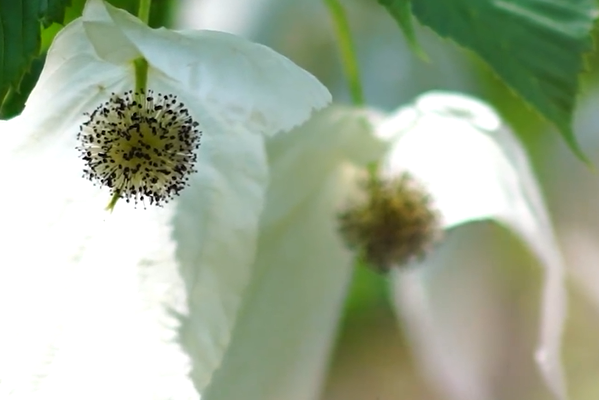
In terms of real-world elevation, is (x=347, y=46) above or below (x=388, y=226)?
above

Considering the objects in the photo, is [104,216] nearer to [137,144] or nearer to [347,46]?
[137,144]

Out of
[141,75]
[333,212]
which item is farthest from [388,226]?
[141,75]

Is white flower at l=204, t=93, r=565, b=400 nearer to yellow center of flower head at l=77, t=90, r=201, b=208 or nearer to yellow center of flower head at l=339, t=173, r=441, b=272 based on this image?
yellow center of flower head at l=339, t=173, r=441, b=272

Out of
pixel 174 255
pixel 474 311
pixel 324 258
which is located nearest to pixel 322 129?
pixel 324 258

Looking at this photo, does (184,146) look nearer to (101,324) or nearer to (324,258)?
(101,324)

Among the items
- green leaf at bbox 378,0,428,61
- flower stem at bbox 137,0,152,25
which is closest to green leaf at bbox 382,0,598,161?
green leaf at bbox 378,0,428,61

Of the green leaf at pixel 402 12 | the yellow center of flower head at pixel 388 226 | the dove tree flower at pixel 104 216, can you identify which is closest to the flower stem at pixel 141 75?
the dove tree flower at pixel 104 216
